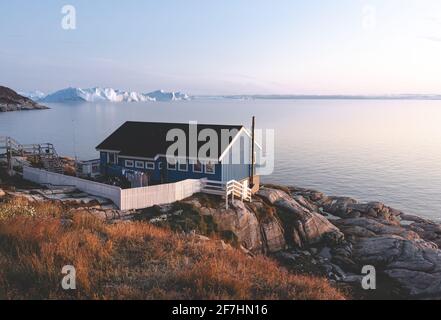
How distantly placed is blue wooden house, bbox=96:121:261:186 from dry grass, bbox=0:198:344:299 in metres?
16.6

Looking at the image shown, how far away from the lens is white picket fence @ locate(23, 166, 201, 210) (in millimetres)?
24367

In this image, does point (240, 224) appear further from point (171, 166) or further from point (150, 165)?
point (150, 165)

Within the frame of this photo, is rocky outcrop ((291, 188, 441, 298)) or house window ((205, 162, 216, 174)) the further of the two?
house window ((205, 162, 216, 174))

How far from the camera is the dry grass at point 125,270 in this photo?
9008mm

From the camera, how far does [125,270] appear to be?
1039 cm

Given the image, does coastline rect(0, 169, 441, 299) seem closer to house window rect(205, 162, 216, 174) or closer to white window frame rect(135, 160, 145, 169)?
house window rect(205, 162, 216, 174)

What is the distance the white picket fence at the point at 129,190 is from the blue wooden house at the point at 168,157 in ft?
6.64

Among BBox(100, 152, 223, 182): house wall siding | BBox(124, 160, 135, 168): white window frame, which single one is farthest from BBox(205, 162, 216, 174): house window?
BBox(124, 160, 135, 168): white window frame

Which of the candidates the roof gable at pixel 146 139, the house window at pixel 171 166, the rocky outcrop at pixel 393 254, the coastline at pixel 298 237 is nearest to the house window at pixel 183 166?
the house window at pixel 171 166

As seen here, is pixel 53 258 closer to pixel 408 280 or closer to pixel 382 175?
pixel 408 280

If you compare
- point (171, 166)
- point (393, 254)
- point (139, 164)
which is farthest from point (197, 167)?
point (393, 254)
